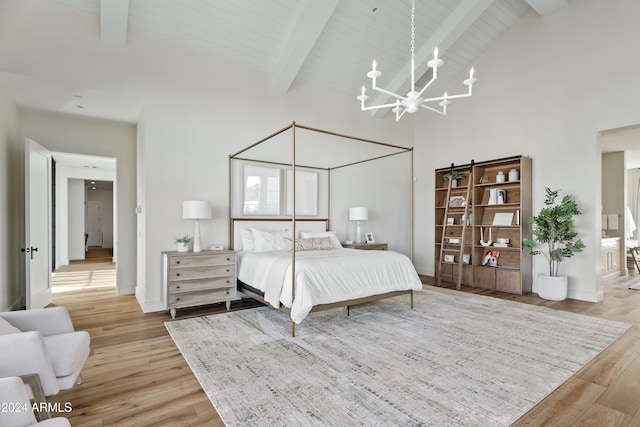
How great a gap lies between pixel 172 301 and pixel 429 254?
522 cm

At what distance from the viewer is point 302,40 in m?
4.77

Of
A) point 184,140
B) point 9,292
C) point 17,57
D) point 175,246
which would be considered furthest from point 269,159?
point 9,292

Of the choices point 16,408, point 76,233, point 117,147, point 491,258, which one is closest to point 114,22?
point 117,147

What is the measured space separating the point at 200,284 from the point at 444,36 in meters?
5.46

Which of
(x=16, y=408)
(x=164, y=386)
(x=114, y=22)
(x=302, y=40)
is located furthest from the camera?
(x=302, y=40)

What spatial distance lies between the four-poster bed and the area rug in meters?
0.35

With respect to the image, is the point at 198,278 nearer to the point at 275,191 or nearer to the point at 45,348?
the point at 275,191

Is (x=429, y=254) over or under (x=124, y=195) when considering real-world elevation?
under

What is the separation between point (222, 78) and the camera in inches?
197

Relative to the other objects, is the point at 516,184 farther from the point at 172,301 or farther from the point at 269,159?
the point at 172,301

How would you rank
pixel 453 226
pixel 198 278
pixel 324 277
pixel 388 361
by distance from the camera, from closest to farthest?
1. pixel 388 361
2. pixel 324 277
3. pixel 198 278
4. pixel 453 226

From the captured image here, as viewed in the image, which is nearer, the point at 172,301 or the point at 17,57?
the point at 17,57

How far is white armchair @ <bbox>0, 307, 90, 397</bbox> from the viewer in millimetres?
1624

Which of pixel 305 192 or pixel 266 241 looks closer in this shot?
pixel 266 241
